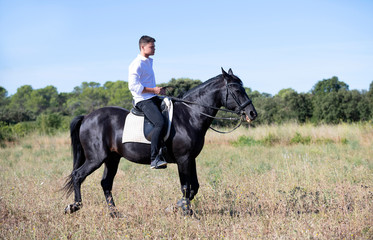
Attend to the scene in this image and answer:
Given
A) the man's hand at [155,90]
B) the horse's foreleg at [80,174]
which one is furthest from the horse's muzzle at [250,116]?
the horse's foreleg at [80,174]

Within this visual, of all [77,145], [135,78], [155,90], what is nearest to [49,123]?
[77,145]

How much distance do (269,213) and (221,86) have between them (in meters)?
2.48

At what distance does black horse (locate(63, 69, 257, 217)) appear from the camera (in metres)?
5.60

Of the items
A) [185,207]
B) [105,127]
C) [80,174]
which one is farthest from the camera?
[105,127]

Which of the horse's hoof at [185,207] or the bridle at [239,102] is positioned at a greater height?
the bridle at [239,102]

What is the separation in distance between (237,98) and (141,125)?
1.87m

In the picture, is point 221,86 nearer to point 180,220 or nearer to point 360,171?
point 180,220

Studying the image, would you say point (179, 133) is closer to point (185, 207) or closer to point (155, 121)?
point (155, 121)

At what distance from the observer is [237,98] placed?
5.66 m

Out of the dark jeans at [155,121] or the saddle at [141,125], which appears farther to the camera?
the saddle at [141,125]

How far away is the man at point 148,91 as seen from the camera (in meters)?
5.50

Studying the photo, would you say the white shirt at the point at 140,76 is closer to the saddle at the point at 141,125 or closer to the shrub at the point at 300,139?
the saddle at the point at 141,125

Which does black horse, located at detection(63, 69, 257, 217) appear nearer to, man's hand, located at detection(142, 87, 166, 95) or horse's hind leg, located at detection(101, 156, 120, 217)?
horse's hind leg, located at detection(101, 156, 120, 217)

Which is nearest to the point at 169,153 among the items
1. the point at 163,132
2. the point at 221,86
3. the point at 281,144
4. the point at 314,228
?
the point at 163,132
